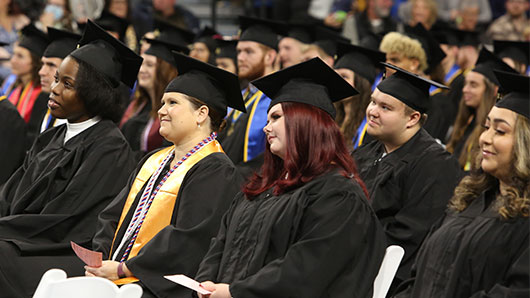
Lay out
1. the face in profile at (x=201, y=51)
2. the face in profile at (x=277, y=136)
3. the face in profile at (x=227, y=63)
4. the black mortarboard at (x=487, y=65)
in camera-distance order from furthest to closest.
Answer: the face in profile at (x=201, y=51), the face in profile at (x=227, y=63), the black mortarboard at (x=487, y=65), the face in profile at (x=277, y=136)

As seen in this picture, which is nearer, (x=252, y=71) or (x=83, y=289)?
(x=83, y=289)

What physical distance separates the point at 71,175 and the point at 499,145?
2769 mm

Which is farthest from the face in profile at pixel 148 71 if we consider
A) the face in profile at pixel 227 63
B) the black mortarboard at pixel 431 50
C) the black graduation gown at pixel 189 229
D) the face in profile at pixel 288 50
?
the black graduation gown at pixel 189 229

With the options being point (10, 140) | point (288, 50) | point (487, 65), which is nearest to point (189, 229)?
point (10, 140)

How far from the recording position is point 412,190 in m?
5.00

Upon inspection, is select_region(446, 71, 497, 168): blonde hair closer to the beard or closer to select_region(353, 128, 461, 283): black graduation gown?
select_region(353, 128, 461, 283): black graduation gown

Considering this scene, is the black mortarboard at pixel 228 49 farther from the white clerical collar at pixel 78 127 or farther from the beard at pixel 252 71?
the white clerical collar at pixel 78 127

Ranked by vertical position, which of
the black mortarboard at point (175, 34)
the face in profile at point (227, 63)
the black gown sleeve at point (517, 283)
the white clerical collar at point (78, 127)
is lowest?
the black gown sleeve at point (517, 283)

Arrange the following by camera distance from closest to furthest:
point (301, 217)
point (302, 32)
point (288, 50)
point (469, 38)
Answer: point (301, 217)
point (288, 50)
point (302, 32)
point (469, 38)

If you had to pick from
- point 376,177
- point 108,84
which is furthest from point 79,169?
point 376,177

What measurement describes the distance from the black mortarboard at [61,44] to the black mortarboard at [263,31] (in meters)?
1.67

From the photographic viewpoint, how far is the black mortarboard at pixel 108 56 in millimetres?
5387

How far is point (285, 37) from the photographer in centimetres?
838

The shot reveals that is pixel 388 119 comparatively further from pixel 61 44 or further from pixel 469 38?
pixel 469 38
